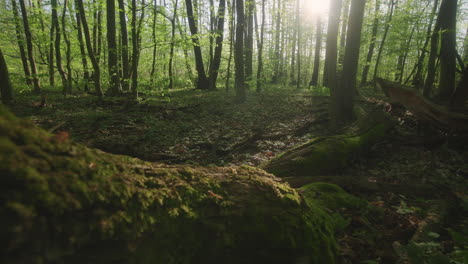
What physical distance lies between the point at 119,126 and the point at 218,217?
661 cm

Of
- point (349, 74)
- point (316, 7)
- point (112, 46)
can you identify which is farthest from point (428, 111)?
point (316, 7)

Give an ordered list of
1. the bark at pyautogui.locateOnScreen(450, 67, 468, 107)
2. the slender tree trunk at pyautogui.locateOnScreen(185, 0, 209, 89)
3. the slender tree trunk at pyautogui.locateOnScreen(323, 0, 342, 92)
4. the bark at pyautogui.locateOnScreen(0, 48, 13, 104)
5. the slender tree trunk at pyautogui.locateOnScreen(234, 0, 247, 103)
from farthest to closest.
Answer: the slender tree trunk at pyautogui.locateOnScreen(185, 0, 209, 89) → the slender tree trunk at pyautogui.locateOnScreen(234, 0, 247, 103) → the slender tree trunk at pyautogui.locateOnScreen(323, 0, 342, 92) → the bark at pyautogui.locateOnScreen(0, 48, 13, 104) → the bark at pyautogui.locateOnScreen(450, 67, 468, 107)

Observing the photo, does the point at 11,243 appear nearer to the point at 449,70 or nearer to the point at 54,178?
the point at 54,178

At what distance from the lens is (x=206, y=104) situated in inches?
442

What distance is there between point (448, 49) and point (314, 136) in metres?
5.06

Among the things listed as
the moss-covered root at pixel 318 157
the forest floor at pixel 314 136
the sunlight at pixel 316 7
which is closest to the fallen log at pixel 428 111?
the forest floor at pixel 314 136

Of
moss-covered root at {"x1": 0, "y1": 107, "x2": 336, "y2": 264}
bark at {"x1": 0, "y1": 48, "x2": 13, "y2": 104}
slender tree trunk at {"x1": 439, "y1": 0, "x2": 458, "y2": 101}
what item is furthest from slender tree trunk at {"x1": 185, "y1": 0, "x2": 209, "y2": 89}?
moss-covered root at {"x1": 0, "y1": 107, "x2": 336, "y2": 264}

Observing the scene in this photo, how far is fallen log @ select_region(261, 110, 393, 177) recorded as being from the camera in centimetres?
442

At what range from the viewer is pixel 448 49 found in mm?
7160

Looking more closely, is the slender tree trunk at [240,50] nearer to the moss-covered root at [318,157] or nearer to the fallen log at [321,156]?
the fallen log at [321,156]

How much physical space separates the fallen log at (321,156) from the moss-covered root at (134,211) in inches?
97.5

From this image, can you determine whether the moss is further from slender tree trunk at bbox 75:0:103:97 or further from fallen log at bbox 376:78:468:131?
slender tree trunk at bbox 75:0:103:97

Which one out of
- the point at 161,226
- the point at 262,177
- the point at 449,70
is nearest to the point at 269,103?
the point at 449,70

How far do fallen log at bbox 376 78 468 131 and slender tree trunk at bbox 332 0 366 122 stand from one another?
1387 millimetres
